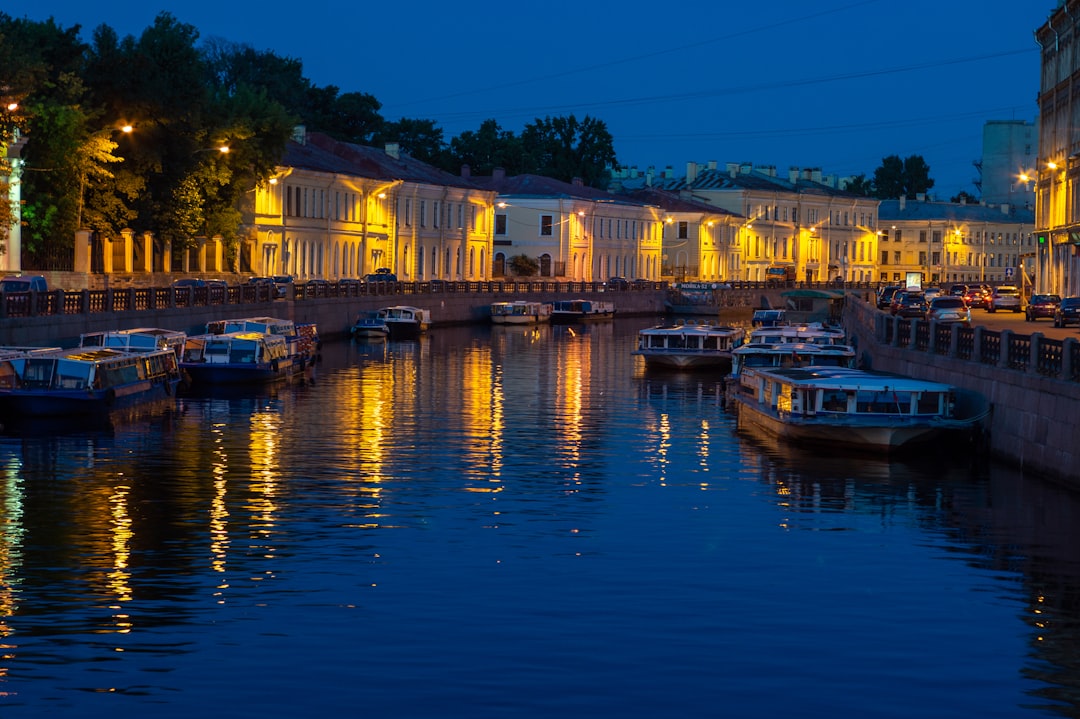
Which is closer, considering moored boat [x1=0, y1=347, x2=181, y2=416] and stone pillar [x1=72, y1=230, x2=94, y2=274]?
moored boat [x1=0, y1=347, x2=181, y2=416]

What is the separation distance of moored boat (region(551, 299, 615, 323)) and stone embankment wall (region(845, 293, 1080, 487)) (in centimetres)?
7230

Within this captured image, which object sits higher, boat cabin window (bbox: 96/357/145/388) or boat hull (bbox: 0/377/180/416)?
boat cabin window (bbox: 96/357/145/388)

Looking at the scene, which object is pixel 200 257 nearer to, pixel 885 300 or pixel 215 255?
pixel 215 255

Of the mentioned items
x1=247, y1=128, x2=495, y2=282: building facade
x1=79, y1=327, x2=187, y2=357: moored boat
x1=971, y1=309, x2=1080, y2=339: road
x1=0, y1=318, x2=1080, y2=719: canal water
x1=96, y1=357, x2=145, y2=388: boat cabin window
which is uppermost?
x1=247, y1=128, x2=495, y2=282: building facade

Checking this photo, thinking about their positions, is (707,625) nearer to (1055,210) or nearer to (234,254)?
(234,254)

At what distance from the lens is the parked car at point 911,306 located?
8062cm

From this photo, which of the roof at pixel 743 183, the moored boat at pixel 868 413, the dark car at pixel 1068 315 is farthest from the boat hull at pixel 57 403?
the roof at pixel 743 183

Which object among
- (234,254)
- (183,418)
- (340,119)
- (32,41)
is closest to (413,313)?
(234,254)

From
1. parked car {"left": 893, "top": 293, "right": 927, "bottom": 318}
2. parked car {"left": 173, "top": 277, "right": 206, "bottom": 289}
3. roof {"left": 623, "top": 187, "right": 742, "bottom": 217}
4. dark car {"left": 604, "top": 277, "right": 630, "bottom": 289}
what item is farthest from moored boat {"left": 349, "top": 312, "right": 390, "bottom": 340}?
roof {"left": 623, "top": 187, "right": 742, "bottom": 217}

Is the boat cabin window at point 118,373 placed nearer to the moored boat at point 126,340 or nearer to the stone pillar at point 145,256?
the moored boat at point 126,340

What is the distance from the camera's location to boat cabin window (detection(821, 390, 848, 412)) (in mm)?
41031

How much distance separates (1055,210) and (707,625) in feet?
270

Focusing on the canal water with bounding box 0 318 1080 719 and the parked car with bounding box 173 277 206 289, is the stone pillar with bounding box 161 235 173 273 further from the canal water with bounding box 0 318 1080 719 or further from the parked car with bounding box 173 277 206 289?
the canal water with bounding box 0 318 1080 719

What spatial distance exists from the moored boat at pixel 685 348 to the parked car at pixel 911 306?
10298 mm
